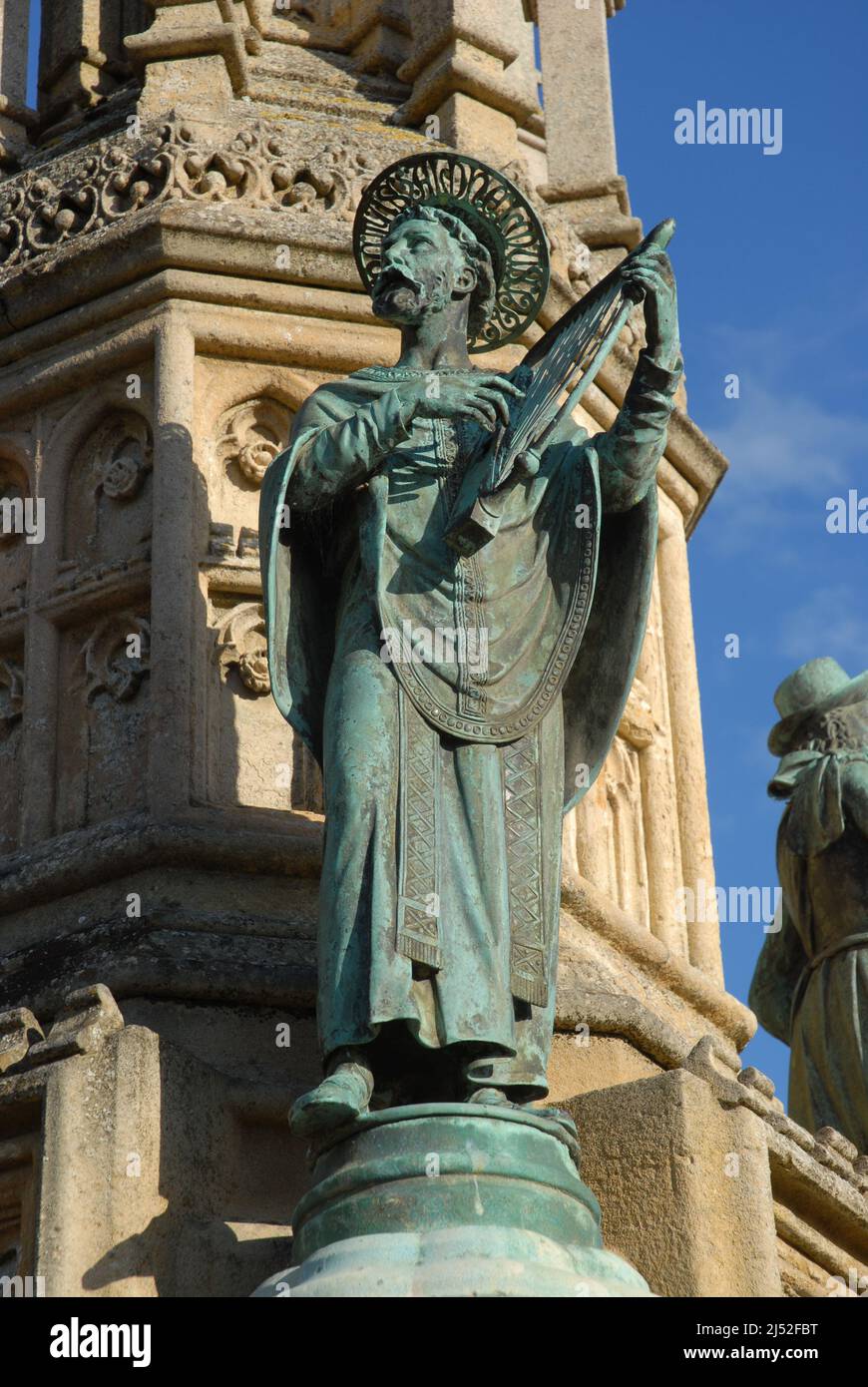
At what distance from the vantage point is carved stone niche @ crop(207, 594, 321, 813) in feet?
33.2

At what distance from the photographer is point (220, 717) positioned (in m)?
10.2

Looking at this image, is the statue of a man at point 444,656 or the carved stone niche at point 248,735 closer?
the statue of a man at point 444,656

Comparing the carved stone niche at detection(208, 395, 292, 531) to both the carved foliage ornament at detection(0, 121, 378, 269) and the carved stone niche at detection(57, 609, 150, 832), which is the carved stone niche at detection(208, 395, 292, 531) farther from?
the carved foliage ornament at detection(0, 121, 378, 269)

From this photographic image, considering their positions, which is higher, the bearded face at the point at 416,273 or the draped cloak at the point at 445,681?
the bearded face at the point at 416,273

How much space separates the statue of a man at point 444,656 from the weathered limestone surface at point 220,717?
75 centimetres

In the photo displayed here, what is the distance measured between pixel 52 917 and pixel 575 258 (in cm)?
339

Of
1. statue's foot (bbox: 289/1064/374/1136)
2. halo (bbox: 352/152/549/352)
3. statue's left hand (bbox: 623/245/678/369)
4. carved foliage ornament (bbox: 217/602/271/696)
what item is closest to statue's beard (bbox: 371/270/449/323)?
halo (bbox: 352/152/549/352)

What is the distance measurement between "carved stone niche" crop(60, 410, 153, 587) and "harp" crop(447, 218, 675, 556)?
6.74 feet

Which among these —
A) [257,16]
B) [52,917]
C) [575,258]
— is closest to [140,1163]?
[52,917]

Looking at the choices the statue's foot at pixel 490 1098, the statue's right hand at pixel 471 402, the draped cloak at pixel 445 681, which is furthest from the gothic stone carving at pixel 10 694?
the statue's foot at pixel 490 1098

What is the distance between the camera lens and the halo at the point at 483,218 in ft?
30.9

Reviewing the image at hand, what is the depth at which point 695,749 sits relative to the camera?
1142 cm

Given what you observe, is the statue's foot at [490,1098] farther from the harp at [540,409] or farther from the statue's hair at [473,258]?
the statue's hair at [473,258]

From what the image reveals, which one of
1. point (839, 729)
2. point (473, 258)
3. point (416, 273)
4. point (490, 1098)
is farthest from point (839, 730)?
point (490, 1098)
